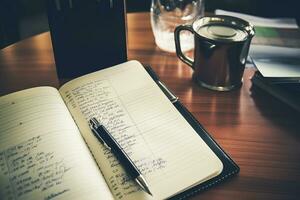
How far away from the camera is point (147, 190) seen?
480 millimetres

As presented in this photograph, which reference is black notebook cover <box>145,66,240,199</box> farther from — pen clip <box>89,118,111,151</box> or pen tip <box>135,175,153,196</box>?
pen clip <box>89,118,111,151</box>

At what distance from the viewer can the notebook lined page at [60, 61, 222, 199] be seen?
503mm

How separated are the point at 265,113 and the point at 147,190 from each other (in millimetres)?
290

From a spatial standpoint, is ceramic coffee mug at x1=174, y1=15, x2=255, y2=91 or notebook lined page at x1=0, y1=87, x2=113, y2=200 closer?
notebook lined page at x1=0, y1=87, x2=113, y2=200

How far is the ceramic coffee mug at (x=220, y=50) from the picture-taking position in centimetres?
63

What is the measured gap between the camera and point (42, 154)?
514 millimetres

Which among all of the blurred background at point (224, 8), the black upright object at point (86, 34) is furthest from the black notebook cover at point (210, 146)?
the blurred background at point (224, 8)

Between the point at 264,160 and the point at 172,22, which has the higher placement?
the point at 172,22

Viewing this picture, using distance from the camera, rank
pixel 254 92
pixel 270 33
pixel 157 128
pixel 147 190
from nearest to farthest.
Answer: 1. pixel 147 190
2. pixel 157 128
3. pixel 254 92
4. pixel 270 33

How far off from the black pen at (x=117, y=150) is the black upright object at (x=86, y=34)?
0.56 feet

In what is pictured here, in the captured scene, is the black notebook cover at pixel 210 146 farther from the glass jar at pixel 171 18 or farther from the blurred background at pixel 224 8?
the blurred background at pixel 224 8

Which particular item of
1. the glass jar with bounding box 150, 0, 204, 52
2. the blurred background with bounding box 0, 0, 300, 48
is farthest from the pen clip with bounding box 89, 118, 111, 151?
the blurred background with bounding box 0, 0, 300, 48

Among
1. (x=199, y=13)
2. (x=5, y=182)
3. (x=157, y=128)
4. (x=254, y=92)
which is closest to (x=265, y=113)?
(x=254, y=92)

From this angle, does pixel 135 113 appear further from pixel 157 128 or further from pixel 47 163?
pixel 47 163
